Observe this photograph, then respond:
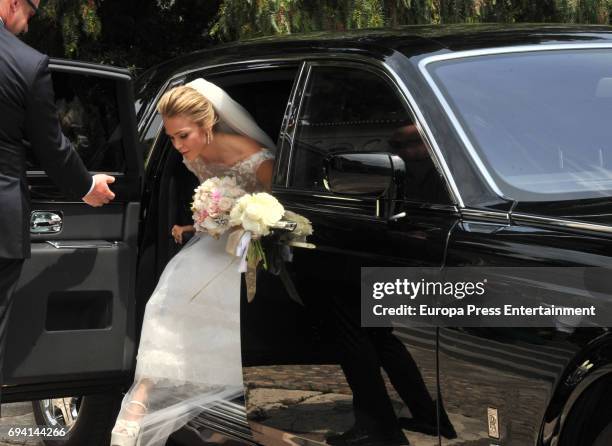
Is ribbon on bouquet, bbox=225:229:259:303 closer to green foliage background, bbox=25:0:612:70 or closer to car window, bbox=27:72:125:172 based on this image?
car window, bbox=27:72:125:172

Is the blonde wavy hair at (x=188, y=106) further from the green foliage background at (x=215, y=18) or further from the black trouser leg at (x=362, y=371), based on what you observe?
the green foliage background at (x=215, y=18)

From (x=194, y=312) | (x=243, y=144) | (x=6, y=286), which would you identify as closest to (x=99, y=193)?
(x=6, y=286)

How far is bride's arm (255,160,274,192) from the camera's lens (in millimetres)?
4852

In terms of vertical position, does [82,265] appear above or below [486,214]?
below

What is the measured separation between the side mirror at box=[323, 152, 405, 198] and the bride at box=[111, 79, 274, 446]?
2.92ft

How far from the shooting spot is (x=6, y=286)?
403 cm

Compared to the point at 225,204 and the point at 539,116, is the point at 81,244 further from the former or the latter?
the point at 539,116

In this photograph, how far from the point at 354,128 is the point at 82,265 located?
1149 millimetres

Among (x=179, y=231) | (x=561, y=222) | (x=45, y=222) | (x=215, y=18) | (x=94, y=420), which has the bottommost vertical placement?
(x=94, y=420)

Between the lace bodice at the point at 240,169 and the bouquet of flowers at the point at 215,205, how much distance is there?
0.34 ft

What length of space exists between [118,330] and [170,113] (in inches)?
41.9

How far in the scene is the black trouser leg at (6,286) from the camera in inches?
158

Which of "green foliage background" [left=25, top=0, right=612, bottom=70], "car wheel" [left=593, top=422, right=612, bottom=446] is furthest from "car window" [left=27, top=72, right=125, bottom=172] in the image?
"green foliage background" [left=25, top=0, right=612, bottom=70]

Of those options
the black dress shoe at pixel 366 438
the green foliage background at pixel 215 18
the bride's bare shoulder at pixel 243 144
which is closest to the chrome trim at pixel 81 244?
the bride's bare shoulder at pixel 243 144
